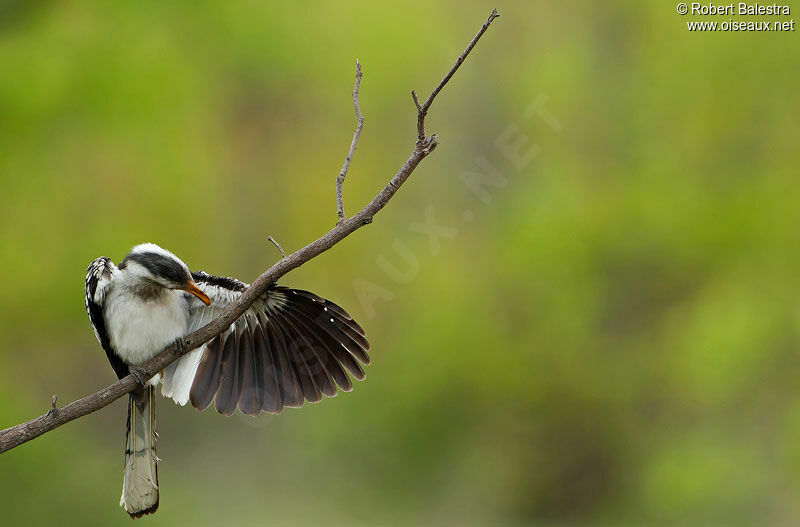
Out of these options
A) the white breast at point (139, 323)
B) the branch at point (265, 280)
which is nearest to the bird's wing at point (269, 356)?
the white breast at point (139, 323)

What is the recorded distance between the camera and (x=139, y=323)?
2365 mm

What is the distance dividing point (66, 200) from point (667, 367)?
14.9ft

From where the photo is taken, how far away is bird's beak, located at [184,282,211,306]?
2.33 metres

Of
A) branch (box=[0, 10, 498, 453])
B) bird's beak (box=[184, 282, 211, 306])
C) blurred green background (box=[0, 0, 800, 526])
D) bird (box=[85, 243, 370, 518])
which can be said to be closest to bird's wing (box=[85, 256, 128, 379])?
bird (box=[85, 243, 370, 518])

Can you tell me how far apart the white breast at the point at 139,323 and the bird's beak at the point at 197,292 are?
0.12 meters

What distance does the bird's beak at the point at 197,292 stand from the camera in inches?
91.7

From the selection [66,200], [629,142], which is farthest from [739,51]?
[66,200]

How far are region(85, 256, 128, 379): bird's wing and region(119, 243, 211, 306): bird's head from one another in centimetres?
8

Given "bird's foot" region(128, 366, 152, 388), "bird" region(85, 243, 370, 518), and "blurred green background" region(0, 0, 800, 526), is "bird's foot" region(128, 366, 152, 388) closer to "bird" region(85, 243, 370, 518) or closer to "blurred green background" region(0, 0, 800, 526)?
"bird" region(85, 243, 370, 518)

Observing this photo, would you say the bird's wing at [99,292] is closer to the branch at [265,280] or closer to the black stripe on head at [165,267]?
the black stripe on head at [165,267]

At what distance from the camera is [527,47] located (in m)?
6.82

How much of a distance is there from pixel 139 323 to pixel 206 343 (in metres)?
0.21

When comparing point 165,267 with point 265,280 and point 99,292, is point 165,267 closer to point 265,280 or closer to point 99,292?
point 99,292

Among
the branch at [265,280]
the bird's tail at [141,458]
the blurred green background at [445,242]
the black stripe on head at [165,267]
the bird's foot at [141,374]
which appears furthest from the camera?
the blurred green background at [445,242]
